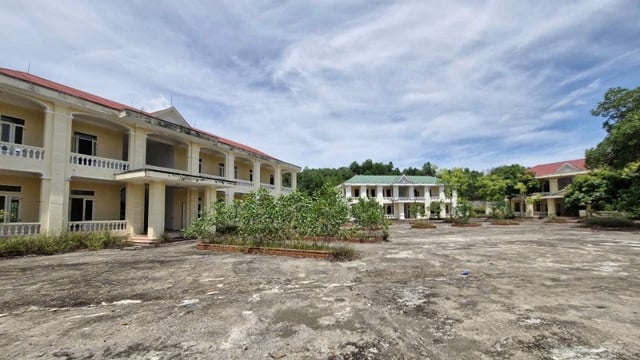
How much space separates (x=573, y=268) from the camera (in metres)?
7.71

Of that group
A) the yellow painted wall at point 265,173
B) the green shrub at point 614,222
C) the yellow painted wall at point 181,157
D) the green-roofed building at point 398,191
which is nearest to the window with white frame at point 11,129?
the yellow painted wall at point 181,157

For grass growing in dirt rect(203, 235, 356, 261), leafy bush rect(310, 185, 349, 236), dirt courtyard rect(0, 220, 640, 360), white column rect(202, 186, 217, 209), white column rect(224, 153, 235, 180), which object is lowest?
dirt courtyard rect(0, 220, 640, 360)

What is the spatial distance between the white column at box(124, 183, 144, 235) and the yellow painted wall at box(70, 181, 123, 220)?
37.2 inches

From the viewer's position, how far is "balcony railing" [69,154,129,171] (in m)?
12.5

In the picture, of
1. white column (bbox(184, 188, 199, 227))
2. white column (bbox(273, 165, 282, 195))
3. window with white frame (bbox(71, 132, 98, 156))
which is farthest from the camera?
white column (bbox(273, 165, 282, 195))

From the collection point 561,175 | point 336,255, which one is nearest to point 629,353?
point 336,255

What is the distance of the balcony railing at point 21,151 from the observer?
34.3ft

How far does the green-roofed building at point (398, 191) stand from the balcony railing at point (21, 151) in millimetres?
32563

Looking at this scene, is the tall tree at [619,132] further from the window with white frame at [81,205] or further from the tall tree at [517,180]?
the window with white frame at [81,205]

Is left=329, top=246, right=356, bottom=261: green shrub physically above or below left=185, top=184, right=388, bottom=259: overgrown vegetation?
below

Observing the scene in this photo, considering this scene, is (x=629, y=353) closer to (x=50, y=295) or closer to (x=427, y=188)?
(x=50, y=295)

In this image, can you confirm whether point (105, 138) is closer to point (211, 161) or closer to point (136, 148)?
point (136, 148)

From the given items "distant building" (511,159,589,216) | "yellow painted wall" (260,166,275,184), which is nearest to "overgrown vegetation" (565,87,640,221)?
"distant building" (511,159,589,216)

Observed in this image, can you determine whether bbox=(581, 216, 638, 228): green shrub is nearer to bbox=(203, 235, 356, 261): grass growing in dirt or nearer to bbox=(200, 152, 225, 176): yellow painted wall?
bbox=(203, 235, 356, 261): grass growing in dirt
